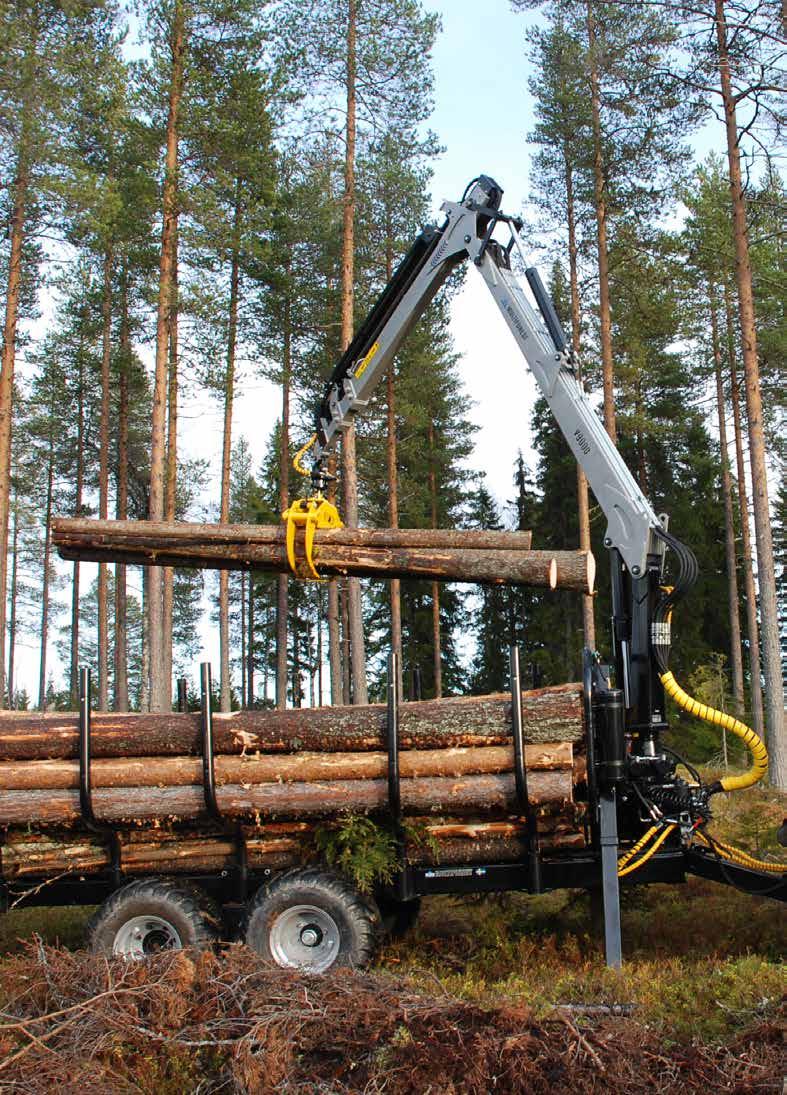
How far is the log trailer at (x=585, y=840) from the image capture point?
24.4 ft

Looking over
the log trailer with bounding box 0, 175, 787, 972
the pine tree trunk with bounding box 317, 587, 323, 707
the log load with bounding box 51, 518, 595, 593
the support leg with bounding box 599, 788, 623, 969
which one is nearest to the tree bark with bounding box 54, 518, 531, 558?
the log load with bounding box 51, 518, 595, 593

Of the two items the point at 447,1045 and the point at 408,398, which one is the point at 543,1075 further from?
the point at 408,398

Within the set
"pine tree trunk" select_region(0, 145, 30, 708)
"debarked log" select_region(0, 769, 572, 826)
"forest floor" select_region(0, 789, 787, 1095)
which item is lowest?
"forest floor" select_region(0, 789, 787, 1095)

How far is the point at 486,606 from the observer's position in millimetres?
41375

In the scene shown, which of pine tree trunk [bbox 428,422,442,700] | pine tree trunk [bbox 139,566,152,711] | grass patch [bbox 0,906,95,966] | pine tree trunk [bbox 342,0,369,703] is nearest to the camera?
grass patch [bbox 0,906,95,966]

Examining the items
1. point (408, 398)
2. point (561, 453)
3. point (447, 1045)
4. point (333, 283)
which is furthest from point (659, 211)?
point (447, 1045)

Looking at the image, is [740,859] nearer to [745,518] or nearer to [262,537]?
[262,537]

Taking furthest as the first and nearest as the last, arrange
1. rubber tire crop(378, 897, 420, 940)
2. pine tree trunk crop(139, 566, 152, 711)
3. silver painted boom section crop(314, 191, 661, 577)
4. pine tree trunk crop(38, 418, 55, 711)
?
pine tree trunk crop(38, 418, 55, 711), pine tree trunk crop(139, 566, 152, 711), rubber tire crop(378, 897, 420, 940), silver painted boom section crop(314, 191, 661, 577)

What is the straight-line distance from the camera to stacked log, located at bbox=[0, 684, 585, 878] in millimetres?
7531

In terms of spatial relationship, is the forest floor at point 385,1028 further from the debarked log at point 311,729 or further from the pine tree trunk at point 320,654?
the pine tree trunk at point 320,654

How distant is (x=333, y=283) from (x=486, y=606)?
17538 millimetres

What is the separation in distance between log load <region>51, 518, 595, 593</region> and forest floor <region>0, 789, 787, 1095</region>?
3.22 meters

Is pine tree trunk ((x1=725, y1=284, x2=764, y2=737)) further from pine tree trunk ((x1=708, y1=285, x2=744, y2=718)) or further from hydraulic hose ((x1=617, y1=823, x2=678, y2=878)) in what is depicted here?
hydraulic hose ((x1=617, y1=823, x2=678, y2=878))

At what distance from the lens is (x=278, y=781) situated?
25.0ft
